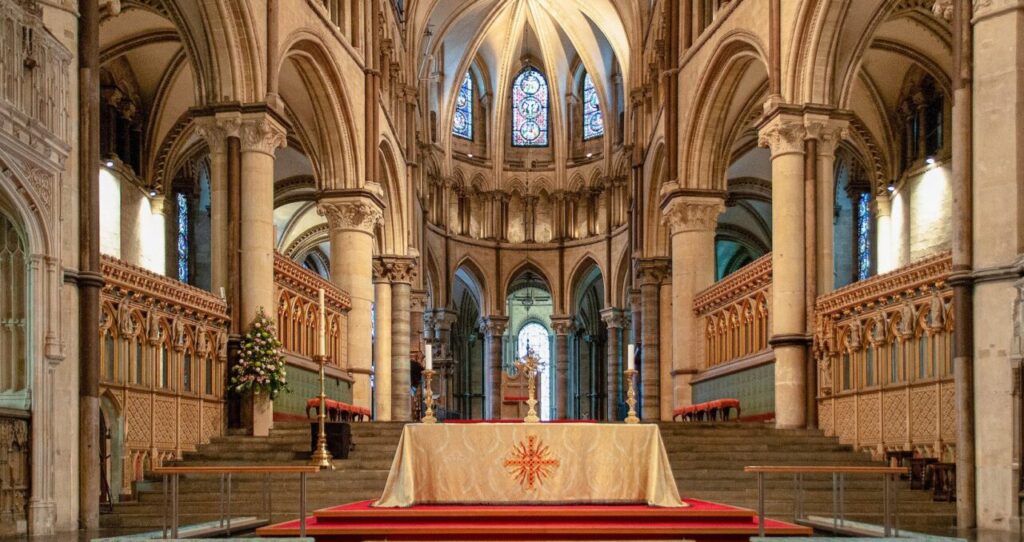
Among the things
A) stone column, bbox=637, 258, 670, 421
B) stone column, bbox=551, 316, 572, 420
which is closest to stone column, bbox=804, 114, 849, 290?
stone column, bbox=637, 258, 670, 421

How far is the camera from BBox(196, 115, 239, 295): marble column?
63.3 feet

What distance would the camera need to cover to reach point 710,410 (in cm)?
2505

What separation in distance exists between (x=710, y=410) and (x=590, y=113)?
23553 mm

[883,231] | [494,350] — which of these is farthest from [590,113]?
[883,231]

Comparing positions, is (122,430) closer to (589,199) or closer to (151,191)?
(151,191)

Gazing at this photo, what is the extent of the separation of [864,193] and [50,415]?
24.4 metres

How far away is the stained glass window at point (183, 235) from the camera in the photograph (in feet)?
98.3

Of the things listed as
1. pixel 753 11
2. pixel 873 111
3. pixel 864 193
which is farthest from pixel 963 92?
pixel 864 193

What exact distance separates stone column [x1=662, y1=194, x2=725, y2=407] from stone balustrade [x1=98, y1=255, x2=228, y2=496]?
12022 millimetres

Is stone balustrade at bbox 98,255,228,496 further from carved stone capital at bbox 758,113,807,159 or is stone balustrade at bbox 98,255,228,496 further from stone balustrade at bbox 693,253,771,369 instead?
stone balustrade at bbox 693,253,771,369

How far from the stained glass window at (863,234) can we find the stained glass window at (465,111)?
1821 centimetres

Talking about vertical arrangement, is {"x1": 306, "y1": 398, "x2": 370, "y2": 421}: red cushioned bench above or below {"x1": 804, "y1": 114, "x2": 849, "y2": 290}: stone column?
below

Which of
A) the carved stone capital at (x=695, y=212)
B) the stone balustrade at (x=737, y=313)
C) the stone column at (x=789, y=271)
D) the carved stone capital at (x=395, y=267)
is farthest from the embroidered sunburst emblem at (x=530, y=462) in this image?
the carved stone capital at (x=395, y=267)

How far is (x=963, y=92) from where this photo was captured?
43.2ft
